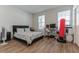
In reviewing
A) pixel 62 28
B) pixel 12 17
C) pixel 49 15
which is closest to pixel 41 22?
pixel 49 15

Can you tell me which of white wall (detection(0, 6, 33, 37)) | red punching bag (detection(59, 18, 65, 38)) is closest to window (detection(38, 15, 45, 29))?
white wall (detection(0, 6, 33, 37))

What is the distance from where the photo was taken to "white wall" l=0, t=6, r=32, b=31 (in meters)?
4.92

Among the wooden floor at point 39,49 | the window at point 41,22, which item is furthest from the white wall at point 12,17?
the wooden floor at point 39,49

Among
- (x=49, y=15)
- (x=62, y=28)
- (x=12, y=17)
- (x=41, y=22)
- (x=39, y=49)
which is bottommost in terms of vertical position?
(x=39, y=49)

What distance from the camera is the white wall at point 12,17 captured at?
4.92 metres

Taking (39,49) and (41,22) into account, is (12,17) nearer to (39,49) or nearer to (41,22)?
(41,22)

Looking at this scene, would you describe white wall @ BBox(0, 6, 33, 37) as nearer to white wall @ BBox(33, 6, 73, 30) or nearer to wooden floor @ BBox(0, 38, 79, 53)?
white wall @ BBox(33, 6, 73, 30)

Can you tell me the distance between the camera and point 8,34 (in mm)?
5055

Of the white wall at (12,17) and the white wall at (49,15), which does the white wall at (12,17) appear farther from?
the white wall at (49,15)

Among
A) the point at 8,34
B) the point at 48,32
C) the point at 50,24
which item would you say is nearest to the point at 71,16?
the point at 50,24

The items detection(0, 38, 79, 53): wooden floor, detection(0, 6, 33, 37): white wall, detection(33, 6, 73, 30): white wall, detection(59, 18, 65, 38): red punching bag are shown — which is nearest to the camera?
detection(0, 38, 79, 53): wooden floor

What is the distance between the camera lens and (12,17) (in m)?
5.41
